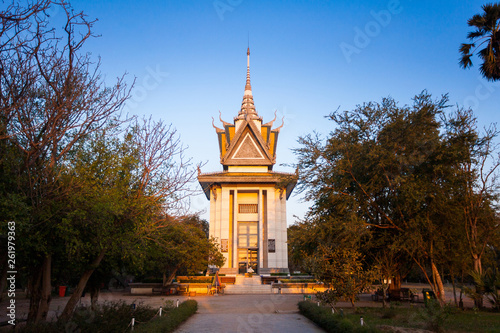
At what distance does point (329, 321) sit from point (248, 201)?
3318cm

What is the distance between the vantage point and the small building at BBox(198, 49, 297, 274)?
42.8m

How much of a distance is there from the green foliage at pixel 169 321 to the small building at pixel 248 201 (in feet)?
84.5

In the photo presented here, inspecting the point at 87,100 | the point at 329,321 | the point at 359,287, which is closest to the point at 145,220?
the point at 87,100

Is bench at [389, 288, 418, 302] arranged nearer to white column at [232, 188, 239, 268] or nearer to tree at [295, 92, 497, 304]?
tree at [295, 92, 497, 304]

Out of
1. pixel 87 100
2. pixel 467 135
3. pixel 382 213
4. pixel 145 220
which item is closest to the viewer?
pixel 87 100

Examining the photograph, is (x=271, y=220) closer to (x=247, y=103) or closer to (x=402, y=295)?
(x=247, y=103)

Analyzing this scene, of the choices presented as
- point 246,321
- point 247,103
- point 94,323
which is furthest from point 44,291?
point 247,103

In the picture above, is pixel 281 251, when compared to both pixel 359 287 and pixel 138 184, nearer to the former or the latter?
pixel 359 287

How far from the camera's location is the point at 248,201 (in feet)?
150

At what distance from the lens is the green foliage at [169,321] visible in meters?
10.4

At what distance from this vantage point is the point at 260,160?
4588 centimetres

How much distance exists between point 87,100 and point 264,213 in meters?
37.9

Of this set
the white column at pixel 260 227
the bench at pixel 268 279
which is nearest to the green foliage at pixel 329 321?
Result: the bench at pixel 268 279

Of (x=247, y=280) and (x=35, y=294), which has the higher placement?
(x=35, y=294)
